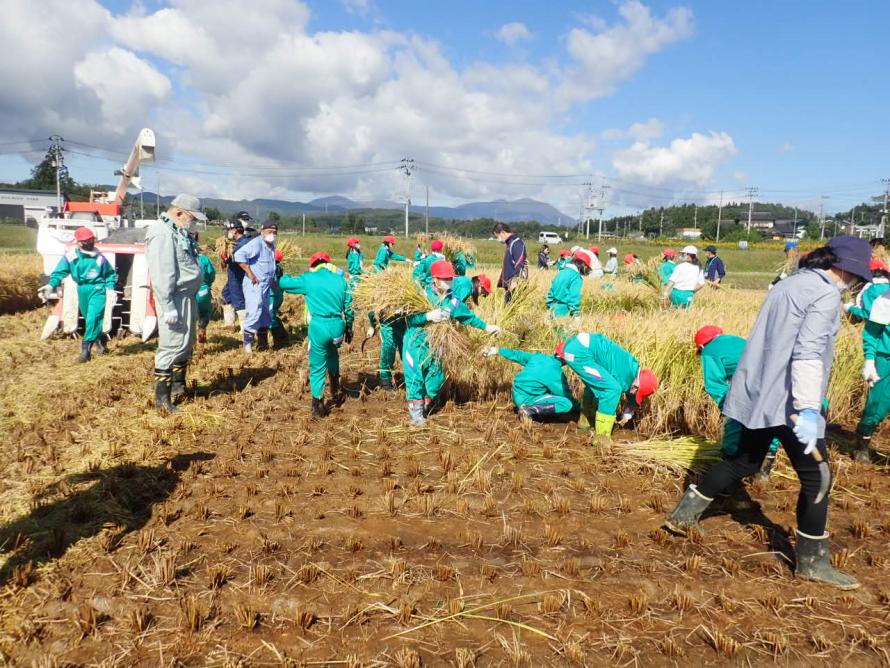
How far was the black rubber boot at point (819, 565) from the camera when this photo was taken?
2779mm

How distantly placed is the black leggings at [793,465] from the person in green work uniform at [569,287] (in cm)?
375

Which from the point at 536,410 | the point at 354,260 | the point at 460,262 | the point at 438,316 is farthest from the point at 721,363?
the point at 354,260

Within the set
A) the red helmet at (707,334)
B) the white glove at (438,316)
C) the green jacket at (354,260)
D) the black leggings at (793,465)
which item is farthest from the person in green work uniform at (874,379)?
the green jacket at (354,260)

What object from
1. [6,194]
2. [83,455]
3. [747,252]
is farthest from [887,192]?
[6,194]

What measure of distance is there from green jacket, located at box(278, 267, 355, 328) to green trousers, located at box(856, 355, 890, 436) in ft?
14.2

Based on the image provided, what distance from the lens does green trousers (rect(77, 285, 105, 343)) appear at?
711cm

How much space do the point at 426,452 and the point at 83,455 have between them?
2556 millimetres

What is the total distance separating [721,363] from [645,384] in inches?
32.5

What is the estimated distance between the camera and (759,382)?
9.24ft

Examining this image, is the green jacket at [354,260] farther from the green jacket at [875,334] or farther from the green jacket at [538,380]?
the green jacket at [875,334]

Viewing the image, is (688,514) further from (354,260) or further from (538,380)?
(354,260)

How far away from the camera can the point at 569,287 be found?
6.85 metres

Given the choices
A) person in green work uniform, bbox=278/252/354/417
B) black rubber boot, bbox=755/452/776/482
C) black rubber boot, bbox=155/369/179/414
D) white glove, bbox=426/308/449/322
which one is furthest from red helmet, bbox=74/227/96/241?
black rubber boot, bbox=755/452/776/482

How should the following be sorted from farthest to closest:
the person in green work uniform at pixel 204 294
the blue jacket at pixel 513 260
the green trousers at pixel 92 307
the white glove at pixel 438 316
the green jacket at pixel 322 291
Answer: the blue jacket at pixel 513 260
the person in green work uniform at pixel 204 294
the green trousers at pixel 92 307
the green jacket at pixel 322 291
the white glove at pixel 438 316
